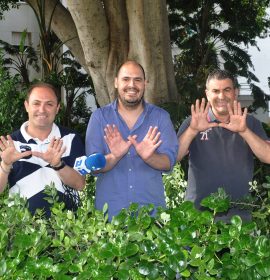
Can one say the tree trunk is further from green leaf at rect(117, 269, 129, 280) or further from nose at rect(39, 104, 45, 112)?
green leaf at rect(117, 269, 129, 280)

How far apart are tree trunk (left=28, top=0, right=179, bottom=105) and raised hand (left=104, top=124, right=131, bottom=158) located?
4.14 m

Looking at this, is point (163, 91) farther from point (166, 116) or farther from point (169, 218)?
point (169, 218)

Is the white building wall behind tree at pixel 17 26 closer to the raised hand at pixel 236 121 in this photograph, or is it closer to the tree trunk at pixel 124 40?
the tree trunk at pixel 124 40

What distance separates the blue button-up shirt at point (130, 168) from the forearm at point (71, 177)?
16 centimetres

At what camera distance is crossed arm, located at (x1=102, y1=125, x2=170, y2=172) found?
11.3ft

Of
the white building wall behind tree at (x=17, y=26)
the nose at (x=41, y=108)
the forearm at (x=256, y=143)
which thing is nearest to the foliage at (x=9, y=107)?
the nose at (x=41, y=108)

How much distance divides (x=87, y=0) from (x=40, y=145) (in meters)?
4.25

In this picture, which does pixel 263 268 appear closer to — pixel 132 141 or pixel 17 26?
pixel 132 141

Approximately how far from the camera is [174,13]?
1852 cm

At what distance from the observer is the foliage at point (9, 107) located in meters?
9.02

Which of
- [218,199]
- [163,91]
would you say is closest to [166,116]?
[218,199]

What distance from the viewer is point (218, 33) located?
1931cm

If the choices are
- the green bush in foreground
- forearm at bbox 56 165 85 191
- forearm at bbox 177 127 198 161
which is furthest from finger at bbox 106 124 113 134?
the green bush in foreground

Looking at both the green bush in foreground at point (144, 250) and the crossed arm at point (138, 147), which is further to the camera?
the crossed arm at point (138, 147)
